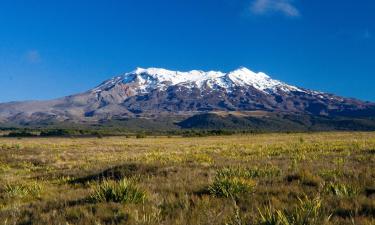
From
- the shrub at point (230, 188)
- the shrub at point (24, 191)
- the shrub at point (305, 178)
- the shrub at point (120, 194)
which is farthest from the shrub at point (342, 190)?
the shrub at point (24, 191)

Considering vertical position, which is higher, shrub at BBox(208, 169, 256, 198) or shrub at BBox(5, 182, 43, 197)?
shrub at BBox(208, 169, 256, 198)

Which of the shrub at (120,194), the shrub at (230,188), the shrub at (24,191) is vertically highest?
the shrub at (230,188)

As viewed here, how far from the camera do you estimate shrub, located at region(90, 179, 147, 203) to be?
9992 millimetres

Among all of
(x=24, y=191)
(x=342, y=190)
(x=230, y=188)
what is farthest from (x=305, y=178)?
(x=24, y=191)

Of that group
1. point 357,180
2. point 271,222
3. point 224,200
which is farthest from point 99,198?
point 357,180

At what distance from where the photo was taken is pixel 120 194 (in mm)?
10281

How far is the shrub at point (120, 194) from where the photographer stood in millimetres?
9992

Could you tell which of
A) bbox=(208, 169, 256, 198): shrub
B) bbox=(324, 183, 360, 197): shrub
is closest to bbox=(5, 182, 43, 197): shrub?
Answer: bbox=(208, 169, 256, 198): shrub

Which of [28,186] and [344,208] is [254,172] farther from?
[28,186]

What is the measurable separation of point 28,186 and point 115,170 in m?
3.62

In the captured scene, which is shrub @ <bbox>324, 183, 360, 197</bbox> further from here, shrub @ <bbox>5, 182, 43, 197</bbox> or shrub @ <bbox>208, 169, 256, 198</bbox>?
shrub @ <bbox>5, 182, 43, 197</bbox>

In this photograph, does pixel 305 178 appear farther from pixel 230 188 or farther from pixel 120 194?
pixel 120 194

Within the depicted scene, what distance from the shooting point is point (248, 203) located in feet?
29.4

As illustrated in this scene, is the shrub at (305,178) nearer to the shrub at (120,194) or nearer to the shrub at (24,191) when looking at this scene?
the shrub at (120,194)
